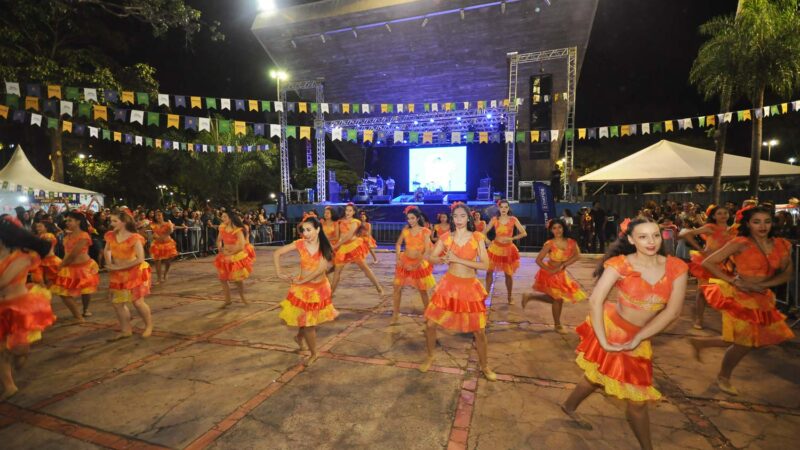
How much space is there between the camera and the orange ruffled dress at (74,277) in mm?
5711

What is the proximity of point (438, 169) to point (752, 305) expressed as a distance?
20.0 m

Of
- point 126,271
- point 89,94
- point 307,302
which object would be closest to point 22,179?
point 89,94

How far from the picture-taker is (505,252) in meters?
6.88

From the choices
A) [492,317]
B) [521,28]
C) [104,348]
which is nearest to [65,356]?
[104,348]

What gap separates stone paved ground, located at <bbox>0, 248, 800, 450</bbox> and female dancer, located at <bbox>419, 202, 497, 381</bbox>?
50 cm

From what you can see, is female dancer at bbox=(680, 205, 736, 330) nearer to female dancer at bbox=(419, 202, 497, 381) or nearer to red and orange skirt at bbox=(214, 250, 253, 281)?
female dancer at bbox=(419, 202, 497, 381)

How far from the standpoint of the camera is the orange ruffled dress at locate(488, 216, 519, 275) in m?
6.85

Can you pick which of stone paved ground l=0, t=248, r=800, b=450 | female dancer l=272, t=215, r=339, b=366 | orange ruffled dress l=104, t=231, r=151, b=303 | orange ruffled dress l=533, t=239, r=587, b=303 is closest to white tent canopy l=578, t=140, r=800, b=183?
stone paved ground l=0, t=248, r=800, b=450

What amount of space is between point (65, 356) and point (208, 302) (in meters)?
2.57

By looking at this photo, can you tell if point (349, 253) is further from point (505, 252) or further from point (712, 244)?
point (712, 244)

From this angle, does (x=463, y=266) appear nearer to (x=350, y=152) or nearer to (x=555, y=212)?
(x=555, y=212)

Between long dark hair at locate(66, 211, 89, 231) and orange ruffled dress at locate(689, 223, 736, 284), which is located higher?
long dark hair at locate(66, 211, 89, 231)

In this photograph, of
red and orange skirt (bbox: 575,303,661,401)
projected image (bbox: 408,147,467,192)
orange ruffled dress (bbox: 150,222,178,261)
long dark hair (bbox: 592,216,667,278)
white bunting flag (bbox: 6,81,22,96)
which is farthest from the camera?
projected image (bbox: 408,147,467,192)

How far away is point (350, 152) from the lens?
2681 cm
